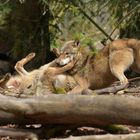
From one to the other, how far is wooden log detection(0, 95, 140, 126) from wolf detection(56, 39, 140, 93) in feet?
12.5

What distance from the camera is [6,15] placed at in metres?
14.8

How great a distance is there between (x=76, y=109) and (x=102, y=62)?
14.7 feet

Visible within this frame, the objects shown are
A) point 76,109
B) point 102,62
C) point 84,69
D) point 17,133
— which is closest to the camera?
point 76,109

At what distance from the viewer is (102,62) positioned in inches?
418

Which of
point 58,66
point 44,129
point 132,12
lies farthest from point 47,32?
point 44,129

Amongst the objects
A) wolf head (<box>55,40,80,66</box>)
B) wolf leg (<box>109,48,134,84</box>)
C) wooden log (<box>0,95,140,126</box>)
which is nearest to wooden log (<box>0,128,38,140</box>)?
wooden log (<box>0,95,140,126</box>)

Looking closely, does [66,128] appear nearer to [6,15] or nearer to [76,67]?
[76,67]

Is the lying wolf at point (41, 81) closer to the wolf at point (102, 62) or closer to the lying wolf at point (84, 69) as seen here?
the lying wolf at point (84, 69)

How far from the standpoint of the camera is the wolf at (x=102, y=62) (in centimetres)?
1026

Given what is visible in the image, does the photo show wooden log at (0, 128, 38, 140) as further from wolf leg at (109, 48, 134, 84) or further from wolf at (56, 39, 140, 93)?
wolf leg at (109, 48, 134, 84)

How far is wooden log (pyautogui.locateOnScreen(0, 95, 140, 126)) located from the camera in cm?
611

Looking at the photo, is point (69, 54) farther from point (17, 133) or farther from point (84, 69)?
point (17, 133)

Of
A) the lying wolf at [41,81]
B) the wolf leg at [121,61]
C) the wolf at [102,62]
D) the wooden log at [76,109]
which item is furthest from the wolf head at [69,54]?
the wooden log at [76,109]

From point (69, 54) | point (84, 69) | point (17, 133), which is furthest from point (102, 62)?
point (17, 133)
